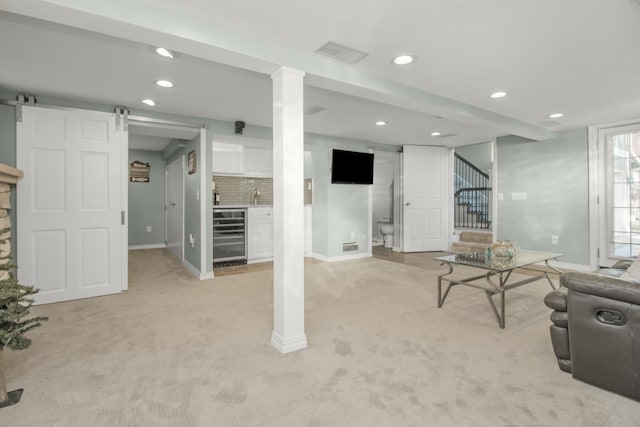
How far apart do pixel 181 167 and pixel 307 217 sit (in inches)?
94.0

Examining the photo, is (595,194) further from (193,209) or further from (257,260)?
(193,209)

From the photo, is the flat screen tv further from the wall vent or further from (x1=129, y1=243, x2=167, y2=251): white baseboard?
(x1=129, y1=243, x2=167, y2=251): white baseboard

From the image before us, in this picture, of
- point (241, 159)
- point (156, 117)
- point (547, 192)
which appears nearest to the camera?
point (156, 117)

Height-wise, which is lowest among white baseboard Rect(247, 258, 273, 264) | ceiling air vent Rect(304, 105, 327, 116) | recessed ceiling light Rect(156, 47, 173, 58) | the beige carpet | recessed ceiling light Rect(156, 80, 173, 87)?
the beige carpet

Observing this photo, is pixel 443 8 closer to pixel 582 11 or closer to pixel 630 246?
pixel 582 11

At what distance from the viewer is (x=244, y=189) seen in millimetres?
6184

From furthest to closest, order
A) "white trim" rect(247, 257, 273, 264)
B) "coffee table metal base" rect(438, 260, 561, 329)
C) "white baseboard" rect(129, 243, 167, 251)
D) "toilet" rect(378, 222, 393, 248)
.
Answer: "toilet" rect(378, 222, 393, 248) → "white baseboard" rect(129, 243, 167, 251) → "white trim" rect(247, 257, 273, 264) → "coffee table metal base" rect(438, 260, 561, 329)

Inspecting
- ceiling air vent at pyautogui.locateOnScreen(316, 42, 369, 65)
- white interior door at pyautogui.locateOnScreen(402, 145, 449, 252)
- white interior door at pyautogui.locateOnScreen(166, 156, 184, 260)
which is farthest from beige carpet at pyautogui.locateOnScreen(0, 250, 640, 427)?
white interior door at pyautogui.locateOnScreen(402, 145, 449, 252)

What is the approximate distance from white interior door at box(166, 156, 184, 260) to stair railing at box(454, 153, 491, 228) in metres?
7.15

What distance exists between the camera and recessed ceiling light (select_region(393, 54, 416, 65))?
7.97ft

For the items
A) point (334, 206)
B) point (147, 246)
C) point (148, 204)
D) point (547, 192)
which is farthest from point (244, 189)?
point (547, 192)

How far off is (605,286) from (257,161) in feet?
17.1

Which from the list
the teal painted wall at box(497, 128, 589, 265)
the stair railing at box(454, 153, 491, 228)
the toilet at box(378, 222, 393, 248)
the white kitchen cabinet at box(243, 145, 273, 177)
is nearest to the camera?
the teal painted wall at box(497, 128, 589, 265)

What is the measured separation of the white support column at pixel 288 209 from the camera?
2223 mm
